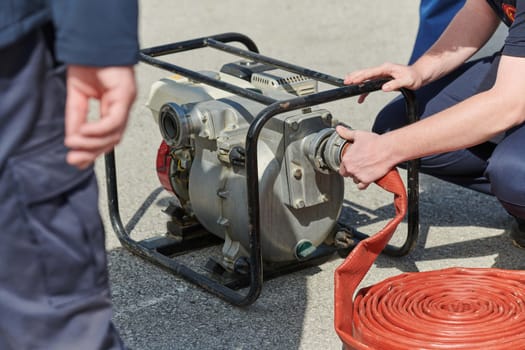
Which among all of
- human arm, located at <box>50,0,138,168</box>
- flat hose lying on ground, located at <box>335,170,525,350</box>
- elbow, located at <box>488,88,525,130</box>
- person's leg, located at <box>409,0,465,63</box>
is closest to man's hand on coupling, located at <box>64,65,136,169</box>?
human arm, located at <box>50,0,138,168</box>

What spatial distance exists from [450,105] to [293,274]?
0.76 meters

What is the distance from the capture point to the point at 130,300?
3.06 m

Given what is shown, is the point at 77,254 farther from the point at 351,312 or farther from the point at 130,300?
the point at 130,300

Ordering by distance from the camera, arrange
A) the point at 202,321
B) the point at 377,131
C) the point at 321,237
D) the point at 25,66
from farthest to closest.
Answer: the point at 377,131 → the point at 321,237 → the point at 202,321 → the point at 25,66

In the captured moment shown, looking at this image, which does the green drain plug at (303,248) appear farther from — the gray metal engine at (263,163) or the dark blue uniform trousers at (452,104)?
the dark blue uniform trousers at (452,104)

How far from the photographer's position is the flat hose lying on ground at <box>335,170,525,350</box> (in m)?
2.33

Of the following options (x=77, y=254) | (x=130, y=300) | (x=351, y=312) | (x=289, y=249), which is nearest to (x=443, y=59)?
(x=289, y=249)

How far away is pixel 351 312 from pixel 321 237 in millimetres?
529

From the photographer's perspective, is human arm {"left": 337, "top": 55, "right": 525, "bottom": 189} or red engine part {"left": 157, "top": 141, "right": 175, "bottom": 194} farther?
red engine part {"left": 157, "top": 141, "right": 175, "bottom": 194}

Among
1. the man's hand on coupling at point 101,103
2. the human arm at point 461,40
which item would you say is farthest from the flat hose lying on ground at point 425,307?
the man's hand on coupling at point 101,103

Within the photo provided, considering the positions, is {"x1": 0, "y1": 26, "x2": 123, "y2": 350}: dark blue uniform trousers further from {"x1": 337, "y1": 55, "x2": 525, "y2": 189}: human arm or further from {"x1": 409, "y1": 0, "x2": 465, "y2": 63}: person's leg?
{"x1": 409, "y1": 0, "x2": 465, "y2": 63}: person's leg

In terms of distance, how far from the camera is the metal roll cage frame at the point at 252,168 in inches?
106

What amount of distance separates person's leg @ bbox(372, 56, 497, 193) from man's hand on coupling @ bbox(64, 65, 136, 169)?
1.78 metres

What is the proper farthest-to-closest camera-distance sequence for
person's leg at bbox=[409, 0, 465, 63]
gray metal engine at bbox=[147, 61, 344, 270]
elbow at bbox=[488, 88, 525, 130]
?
person's leg at bbox=[409, 0, 465, 63] < gray metal engine at bbox=[147, 61, 344, 270] < elbow at bbox=[488, 88, 525, 130]
